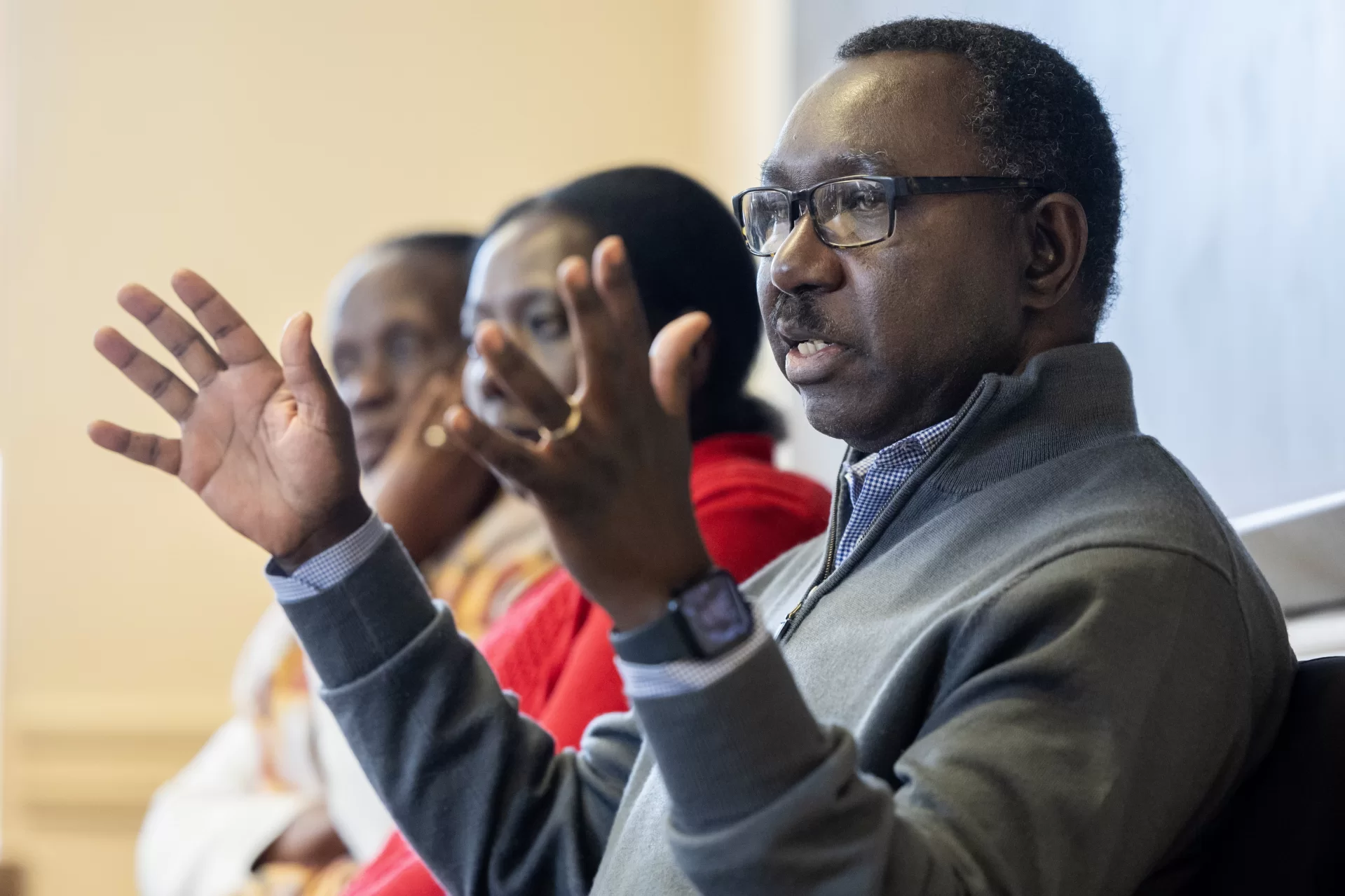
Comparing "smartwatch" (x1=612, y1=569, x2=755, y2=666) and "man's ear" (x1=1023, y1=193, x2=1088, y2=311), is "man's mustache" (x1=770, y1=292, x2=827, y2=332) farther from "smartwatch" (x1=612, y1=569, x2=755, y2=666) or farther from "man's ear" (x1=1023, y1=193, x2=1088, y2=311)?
"smartwatch" (x1=612, y1=569, x2=755, y2=666)

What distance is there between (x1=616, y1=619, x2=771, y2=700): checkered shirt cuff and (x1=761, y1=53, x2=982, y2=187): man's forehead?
0.41m

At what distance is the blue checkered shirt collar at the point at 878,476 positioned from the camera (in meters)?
0.99

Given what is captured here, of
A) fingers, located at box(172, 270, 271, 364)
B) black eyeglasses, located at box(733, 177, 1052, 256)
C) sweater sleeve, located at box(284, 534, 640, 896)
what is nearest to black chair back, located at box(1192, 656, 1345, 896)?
black eyeglasses, located at box(733, 177, 1052, 256)

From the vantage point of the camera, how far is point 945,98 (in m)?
0.99

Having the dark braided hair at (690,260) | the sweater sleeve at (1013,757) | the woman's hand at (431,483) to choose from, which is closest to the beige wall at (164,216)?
the woman's hand at (431,483)

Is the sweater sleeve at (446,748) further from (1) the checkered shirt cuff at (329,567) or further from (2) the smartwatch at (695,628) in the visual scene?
(2) the smartwatch at (695,628)

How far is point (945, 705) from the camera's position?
78cm

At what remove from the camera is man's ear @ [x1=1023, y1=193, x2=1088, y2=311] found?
0.99 metres

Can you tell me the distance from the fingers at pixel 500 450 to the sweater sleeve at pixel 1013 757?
124 millimetres

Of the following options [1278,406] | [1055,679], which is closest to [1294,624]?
[1278,406]

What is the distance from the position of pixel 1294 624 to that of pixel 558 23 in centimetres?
270

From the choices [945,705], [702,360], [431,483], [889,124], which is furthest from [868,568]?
[431,483]

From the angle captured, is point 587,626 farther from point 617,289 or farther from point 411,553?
point 617,289

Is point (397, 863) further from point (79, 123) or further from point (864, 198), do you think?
point (79, 123)
